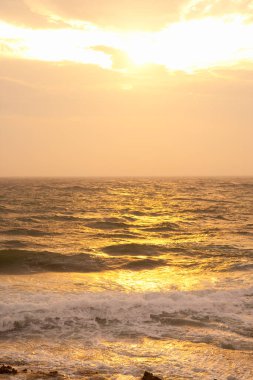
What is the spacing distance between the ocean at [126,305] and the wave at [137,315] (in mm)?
25

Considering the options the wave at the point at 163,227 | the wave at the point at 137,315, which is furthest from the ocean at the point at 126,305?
the wave at the point at 163,227

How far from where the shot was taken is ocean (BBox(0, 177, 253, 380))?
24.4 feet

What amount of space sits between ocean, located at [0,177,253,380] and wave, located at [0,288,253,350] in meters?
0.03

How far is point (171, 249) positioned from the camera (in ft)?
69.2

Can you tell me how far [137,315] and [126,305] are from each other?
0.67m

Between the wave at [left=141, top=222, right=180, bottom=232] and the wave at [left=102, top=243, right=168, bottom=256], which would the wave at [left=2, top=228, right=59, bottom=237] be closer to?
the wave at [left=102, top=243, right=168, bottom=256]

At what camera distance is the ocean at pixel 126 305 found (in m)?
7.45

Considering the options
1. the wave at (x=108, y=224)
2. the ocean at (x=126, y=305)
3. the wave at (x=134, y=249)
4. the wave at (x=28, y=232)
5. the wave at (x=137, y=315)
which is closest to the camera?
the ocean at (x=126, y=305)

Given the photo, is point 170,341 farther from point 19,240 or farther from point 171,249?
point 19,240

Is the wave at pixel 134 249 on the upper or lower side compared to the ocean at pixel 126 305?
lower

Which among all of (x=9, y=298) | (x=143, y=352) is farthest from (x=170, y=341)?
(x=9, y=298)

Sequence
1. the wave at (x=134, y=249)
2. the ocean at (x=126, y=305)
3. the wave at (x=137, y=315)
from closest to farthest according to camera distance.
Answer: the ocean at (x=126, y=305) < the wave at (x=137, y=315) < the wave at (x=134, y=249)

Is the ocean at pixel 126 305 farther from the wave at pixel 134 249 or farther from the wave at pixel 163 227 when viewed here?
the wave at pixel 163 227

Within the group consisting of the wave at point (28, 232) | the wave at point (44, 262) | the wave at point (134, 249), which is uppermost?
the wave at point (28, 232)
